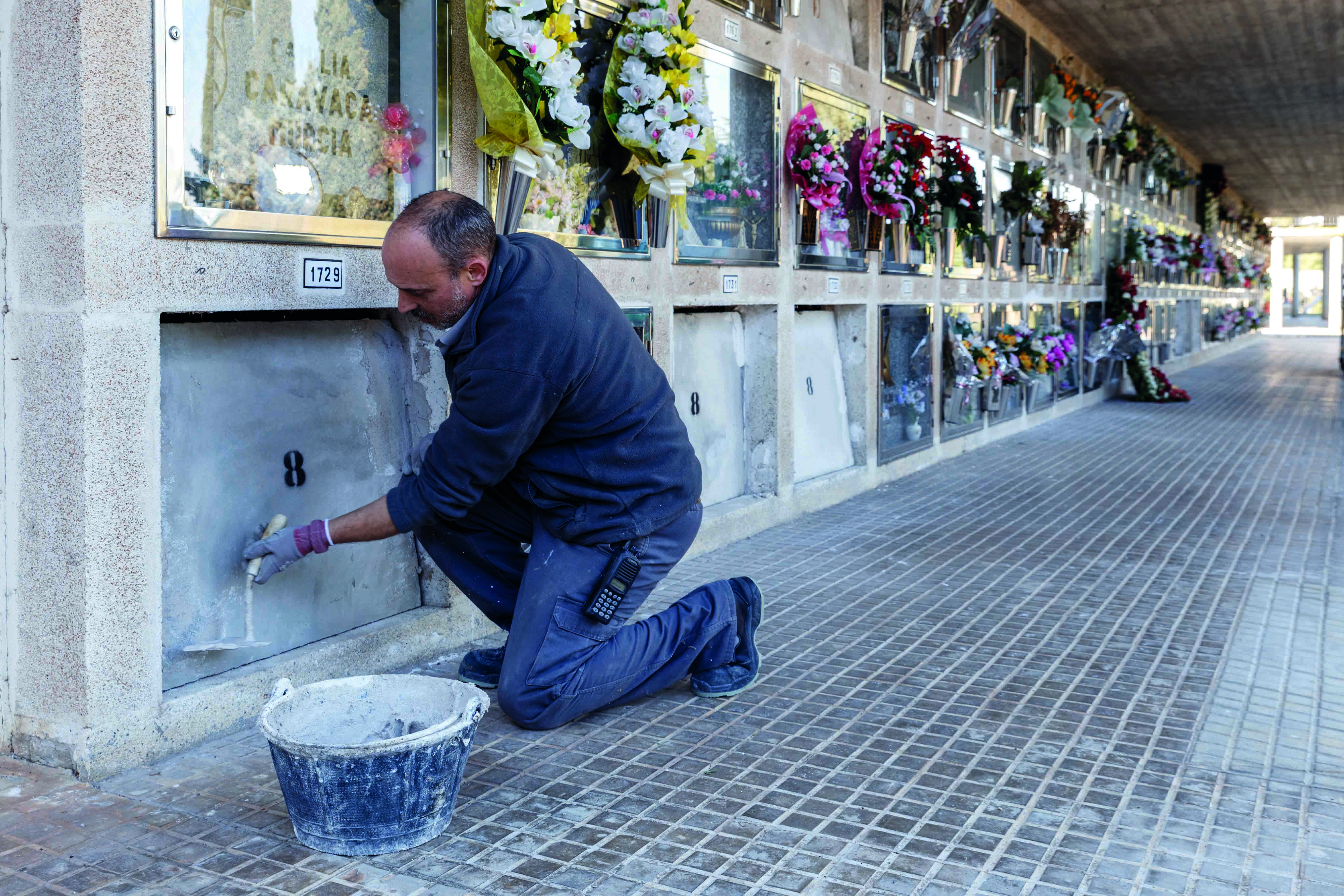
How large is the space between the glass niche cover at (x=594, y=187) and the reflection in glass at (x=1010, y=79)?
534cm

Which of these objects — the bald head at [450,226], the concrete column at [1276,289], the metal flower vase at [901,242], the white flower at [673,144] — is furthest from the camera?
the concrete column at [1276,289]

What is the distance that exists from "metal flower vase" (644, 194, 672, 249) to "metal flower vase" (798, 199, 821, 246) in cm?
133

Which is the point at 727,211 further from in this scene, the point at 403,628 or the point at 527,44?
the point at 403,628

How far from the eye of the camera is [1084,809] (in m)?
2.42

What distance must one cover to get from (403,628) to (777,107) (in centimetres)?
327

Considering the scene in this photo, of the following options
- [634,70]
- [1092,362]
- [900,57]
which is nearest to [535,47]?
[634,70]

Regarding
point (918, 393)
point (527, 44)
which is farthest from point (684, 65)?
point (918, 393)

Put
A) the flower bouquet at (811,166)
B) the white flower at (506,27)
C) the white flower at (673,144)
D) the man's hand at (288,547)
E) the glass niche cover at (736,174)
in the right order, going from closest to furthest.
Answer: the man's hand at (288,547), the white flower at (506,27), the white flower at (673,144), the glass niche cover at (736,174), the flower bouquet at (811,166)

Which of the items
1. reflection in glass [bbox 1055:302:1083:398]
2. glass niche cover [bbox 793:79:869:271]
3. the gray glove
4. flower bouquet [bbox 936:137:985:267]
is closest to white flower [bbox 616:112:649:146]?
the gray glove

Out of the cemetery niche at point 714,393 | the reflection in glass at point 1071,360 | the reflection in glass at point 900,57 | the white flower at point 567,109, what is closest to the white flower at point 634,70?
the white flower at point 567,109

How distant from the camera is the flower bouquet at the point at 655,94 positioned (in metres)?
4.12

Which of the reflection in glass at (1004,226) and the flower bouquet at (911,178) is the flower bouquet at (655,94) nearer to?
the flower bouquet at (911,178)

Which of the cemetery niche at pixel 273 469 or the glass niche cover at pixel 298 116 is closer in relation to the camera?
the glass niche cover at pixel 298 116

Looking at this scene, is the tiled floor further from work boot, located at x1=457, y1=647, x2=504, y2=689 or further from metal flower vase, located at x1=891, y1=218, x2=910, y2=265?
metal flower vase, located at x1=891, y1=218, x2=910, y2=265
